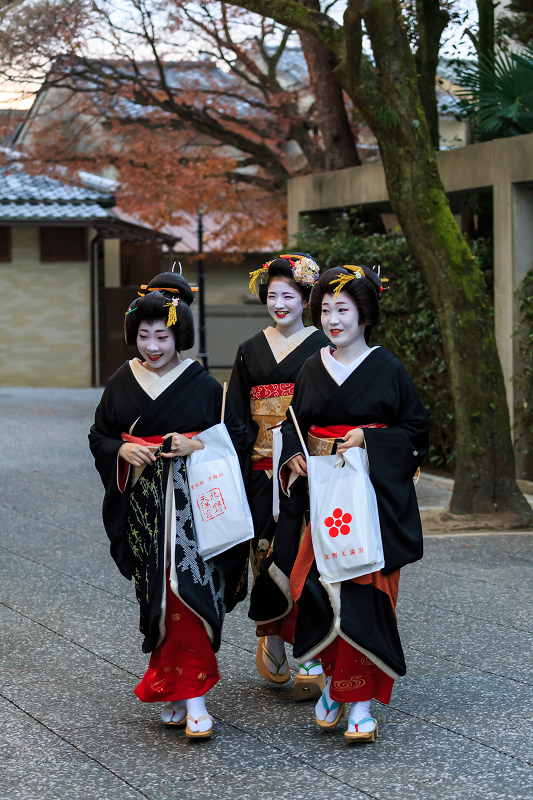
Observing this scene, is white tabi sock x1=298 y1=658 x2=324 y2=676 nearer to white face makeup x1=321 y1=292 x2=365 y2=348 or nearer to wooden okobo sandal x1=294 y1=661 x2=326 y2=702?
wooden okobo sandal x1=294 y1=661 x2=326 y2=702

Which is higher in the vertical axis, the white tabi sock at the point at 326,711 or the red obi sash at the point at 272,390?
the red obi sash at the point at 272,390

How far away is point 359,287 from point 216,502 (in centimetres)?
95

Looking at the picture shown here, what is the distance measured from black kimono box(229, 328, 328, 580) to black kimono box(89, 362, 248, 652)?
0.33 metres

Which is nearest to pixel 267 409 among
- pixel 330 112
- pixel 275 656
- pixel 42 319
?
pixel 275 656

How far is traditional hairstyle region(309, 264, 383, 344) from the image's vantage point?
3.59 metres

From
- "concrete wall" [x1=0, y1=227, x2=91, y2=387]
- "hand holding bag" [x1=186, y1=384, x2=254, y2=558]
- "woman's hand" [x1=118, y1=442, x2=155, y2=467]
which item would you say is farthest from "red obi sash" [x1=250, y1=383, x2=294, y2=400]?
"concrete wall" [x1=0, y1=227, x2=91, y2=387]

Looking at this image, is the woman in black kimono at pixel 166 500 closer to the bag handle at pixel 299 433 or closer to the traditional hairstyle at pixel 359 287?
the bag handle at pixel 299 433

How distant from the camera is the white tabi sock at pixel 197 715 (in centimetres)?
343

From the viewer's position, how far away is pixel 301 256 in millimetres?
4176

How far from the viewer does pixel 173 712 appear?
3625 mm

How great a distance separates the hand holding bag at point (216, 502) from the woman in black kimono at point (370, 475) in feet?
0.68

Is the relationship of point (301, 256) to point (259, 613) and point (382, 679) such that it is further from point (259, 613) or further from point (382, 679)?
point (382, 679)

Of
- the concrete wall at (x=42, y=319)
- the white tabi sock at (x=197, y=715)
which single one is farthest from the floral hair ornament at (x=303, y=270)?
the concrete wall at (x=42, y=319)

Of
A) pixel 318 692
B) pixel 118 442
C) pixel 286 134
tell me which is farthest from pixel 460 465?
pixel 286 134
